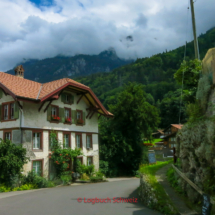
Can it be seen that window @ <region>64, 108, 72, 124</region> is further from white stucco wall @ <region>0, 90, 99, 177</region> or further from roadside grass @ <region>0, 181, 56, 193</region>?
roadside grass @ <region>0, 181, 56, 193</region>

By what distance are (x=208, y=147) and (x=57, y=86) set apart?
16636mm

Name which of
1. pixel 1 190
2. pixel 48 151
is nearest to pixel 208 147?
pixel 1 190

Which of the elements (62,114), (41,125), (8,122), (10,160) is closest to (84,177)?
(62,114)

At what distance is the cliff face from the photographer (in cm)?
809

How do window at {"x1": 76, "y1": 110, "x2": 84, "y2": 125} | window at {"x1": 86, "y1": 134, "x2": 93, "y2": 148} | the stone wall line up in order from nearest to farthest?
the stone wall, window at {"x1": 76, "y1": 110, "x2": 84, "y2": 125}, window at {"x1": 86, "y1": 134, "x2": 93, "y2": 148}

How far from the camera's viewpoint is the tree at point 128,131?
31000 millimetres

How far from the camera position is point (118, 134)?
31797mm

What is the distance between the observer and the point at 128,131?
109ft

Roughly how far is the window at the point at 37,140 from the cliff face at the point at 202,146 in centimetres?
1299

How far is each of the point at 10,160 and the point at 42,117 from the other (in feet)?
17.4

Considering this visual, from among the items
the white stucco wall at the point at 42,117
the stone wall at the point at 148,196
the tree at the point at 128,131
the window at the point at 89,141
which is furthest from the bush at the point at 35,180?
the tree at the point at 128,131

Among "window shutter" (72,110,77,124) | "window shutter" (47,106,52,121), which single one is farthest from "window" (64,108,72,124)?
"window shutter" (47,106,52,121)

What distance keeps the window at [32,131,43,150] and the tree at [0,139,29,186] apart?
2325 mm

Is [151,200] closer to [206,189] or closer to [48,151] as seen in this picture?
[206,189]
